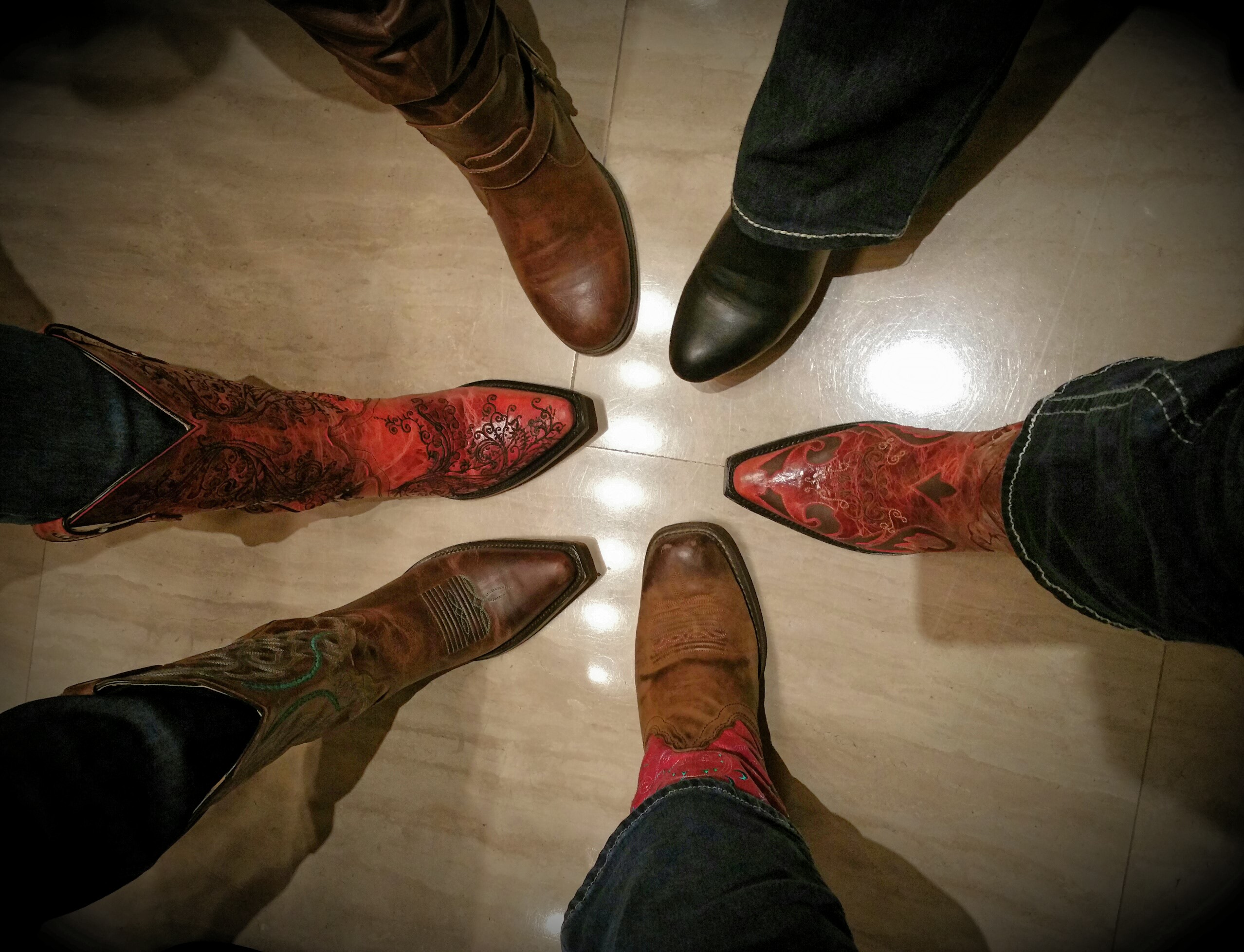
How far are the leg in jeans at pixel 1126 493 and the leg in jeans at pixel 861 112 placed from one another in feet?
0.91

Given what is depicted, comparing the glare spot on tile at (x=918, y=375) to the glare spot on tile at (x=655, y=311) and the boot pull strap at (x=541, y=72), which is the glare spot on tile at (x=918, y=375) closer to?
the glare spot on tile at (x=655, y=311)

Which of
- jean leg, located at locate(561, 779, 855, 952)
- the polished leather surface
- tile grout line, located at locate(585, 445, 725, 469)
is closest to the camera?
jean leg, located at locate(561, 779, 855, 952)

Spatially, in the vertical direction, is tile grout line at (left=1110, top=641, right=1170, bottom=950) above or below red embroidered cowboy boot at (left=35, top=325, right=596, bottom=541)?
below

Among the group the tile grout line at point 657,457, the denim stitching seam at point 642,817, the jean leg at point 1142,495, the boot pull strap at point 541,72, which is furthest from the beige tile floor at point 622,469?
the jean leg at point 1142,495

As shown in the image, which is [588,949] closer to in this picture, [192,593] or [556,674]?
[556,674]

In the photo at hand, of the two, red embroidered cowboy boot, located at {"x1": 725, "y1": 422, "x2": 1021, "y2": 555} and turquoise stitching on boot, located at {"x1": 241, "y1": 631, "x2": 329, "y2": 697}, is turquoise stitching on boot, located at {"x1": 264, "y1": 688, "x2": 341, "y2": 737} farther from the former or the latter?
red embroidered cowboy boot, located at {"x1": 725, "y1": 422, "x2": 1021, "y2": 555}

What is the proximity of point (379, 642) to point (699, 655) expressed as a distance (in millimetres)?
484

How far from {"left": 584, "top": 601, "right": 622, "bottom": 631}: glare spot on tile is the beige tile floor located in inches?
0.9

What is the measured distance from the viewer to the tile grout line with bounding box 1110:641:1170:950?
939 millimetres

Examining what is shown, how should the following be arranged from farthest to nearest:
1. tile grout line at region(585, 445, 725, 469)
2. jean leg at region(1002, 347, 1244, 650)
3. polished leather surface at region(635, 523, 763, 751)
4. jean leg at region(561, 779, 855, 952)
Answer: tile grout line at region(585, 445, 725, 469) → polished leather surface at region(635, 523, 763, 751) → jean leg at region(561, 779, 855, 952) → jean leg at region(1002, 347, 1244, 650)

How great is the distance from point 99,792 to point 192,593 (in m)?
0.63

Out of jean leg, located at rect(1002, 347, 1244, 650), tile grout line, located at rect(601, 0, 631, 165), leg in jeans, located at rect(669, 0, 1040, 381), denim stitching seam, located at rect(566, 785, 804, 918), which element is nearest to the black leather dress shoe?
leg in jeans, located at rect(669, 0, 1040, 381)

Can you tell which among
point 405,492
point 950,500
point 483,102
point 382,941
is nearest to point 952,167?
point 950,500

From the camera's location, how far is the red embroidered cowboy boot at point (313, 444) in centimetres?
64
